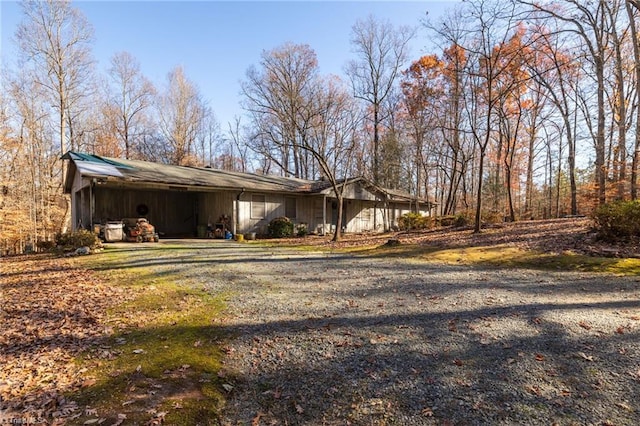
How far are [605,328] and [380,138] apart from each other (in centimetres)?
2697

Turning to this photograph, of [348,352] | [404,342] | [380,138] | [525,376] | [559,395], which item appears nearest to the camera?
[559,395]

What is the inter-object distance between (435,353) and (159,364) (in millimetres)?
2734

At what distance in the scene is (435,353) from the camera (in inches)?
134

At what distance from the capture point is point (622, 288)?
5.71 metres

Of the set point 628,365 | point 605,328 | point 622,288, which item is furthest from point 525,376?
point 622,288

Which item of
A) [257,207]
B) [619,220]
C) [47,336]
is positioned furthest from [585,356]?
[257,207]

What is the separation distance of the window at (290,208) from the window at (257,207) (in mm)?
1479

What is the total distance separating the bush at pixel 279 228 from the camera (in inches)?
692

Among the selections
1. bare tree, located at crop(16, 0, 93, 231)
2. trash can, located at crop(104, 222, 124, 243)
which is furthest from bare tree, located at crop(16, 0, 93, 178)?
trash can, located at crop(104, 222, 124, 243)

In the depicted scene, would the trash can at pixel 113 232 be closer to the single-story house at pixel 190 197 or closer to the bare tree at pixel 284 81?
the single-story house at pixel 190 197

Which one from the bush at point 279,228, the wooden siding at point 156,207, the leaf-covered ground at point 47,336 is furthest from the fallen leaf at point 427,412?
the wooden siding at point 156,207

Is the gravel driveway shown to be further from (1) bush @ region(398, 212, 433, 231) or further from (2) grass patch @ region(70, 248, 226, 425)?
(1) bush @ region(398, 212, 433, 231)

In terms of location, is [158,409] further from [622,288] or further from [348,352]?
[622,288]

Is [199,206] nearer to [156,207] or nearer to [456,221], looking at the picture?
[156,207]
